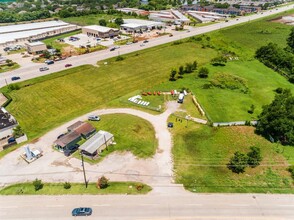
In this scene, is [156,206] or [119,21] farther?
[119,21]

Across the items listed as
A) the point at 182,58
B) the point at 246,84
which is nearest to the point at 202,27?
the point at 182,58

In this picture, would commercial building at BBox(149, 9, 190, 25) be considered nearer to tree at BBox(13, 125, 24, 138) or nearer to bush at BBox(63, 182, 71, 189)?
tree at BBox(13, 125, 24, 138)

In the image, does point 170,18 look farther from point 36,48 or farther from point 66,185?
point 66,185

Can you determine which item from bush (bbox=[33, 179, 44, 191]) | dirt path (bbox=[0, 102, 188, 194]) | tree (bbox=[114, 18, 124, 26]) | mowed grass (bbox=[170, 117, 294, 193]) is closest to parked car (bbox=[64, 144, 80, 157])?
dirt path (bbox=[0, 102, 188, 194])

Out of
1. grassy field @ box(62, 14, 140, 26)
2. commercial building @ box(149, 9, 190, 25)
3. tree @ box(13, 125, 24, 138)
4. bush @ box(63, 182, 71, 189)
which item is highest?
commercial building @ box(149, 9, 190, 25)

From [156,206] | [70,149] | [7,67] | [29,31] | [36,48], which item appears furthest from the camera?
[29,31]

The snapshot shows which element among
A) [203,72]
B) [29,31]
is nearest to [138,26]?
[29,31]

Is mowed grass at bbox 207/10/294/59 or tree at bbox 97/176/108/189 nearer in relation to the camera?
tree at bbox 97/176/108/189
